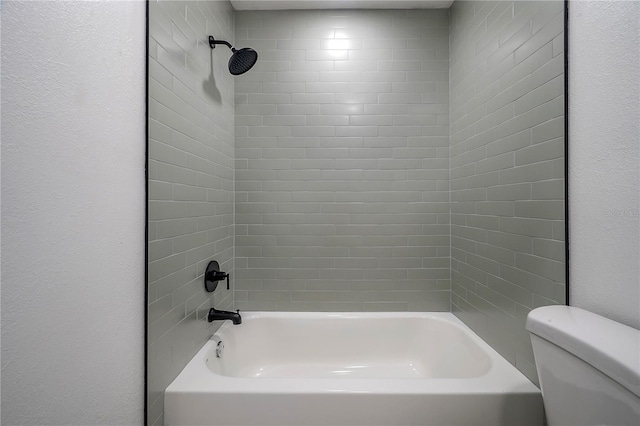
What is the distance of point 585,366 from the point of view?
2.66ft

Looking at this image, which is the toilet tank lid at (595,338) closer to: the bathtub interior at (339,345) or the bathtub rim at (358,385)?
the bathtub rim at (358,385)

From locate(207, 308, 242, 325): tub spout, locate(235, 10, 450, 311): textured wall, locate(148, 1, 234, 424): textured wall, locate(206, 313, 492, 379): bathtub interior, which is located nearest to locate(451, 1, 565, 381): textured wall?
locate(235, 10, 450, 311): textured wall

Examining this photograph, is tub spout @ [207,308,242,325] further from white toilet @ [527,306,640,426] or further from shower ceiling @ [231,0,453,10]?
shower ceiling @ [231,0,453,10]

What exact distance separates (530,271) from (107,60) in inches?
65.7

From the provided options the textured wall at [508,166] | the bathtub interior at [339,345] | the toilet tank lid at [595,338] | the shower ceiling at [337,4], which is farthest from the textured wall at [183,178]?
the textured wall at [508,166]

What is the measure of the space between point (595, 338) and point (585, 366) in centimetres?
8

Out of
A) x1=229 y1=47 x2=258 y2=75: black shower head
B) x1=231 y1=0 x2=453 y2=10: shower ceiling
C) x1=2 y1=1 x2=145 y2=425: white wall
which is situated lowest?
x1=2 y1=1 x2=145 y2=425: white wall

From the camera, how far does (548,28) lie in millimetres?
1188

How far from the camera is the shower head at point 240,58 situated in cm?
168

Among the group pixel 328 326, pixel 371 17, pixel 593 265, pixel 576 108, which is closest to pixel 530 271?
pixel 593 265

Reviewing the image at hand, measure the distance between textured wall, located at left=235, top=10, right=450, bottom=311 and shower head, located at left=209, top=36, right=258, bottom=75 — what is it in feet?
1.33

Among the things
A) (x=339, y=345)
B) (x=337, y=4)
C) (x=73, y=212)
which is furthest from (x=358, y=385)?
(x=337, y=4)

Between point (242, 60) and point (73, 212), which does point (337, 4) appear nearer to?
point (242, 60)

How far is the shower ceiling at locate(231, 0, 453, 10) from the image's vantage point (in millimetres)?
2062
